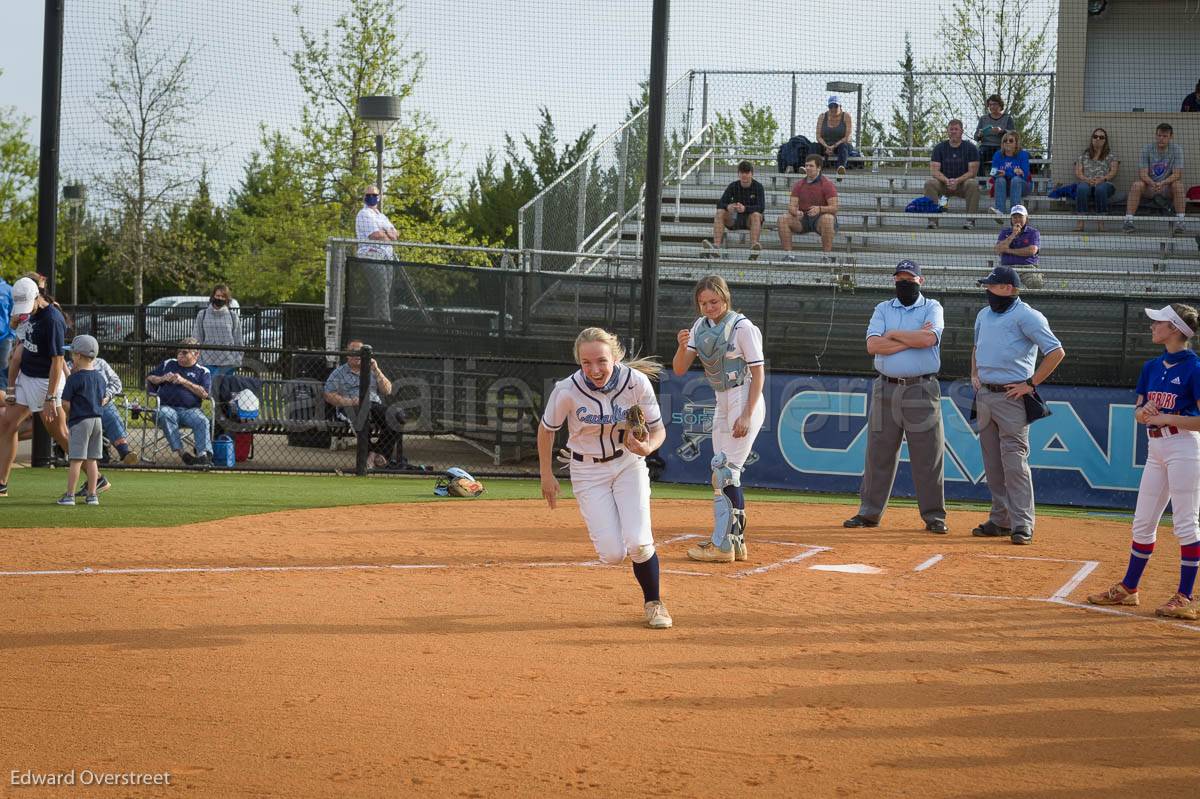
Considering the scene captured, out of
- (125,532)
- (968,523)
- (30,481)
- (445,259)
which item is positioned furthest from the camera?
(445,259)

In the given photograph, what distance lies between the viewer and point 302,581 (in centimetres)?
795

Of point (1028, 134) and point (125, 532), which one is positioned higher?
point (1028, 134)

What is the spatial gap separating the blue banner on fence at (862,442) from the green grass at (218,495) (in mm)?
243

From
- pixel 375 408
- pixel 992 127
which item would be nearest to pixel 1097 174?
pixel 992 127

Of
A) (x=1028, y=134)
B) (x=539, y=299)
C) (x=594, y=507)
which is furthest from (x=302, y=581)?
(x=1028, y=134)

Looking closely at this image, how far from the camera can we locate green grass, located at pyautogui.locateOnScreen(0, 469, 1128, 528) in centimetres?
1055

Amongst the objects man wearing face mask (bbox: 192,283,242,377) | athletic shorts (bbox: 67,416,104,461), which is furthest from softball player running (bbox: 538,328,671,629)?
man wearing face mask (bbox: 192,283,242,377)

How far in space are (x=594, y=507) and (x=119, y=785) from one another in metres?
3.26

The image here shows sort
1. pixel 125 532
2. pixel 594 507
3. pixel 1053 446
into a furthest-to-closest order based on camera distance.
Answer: pixel 1053 446 → pixel 125 532 → pixel 594 507

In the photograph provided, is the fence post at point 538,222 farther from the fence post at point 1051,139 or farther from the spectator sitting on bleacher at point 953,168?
the fence post at point 1051,139

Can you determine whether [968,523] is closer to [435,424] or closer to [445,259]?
[435,424]

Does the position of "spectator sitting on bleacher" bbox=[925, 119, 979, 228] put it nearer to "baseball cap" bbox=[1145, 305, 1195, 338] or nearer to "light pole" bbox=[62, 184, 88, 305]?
"baseball cap" bbox=[1145, 305, 1195, 338]

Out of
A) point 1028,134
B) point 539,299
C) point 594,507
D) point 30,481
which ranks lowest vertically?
point 30,481

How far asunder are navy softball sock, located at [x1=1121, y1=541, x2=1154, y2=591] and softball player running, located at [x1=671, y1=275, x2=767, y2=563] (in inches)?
102
